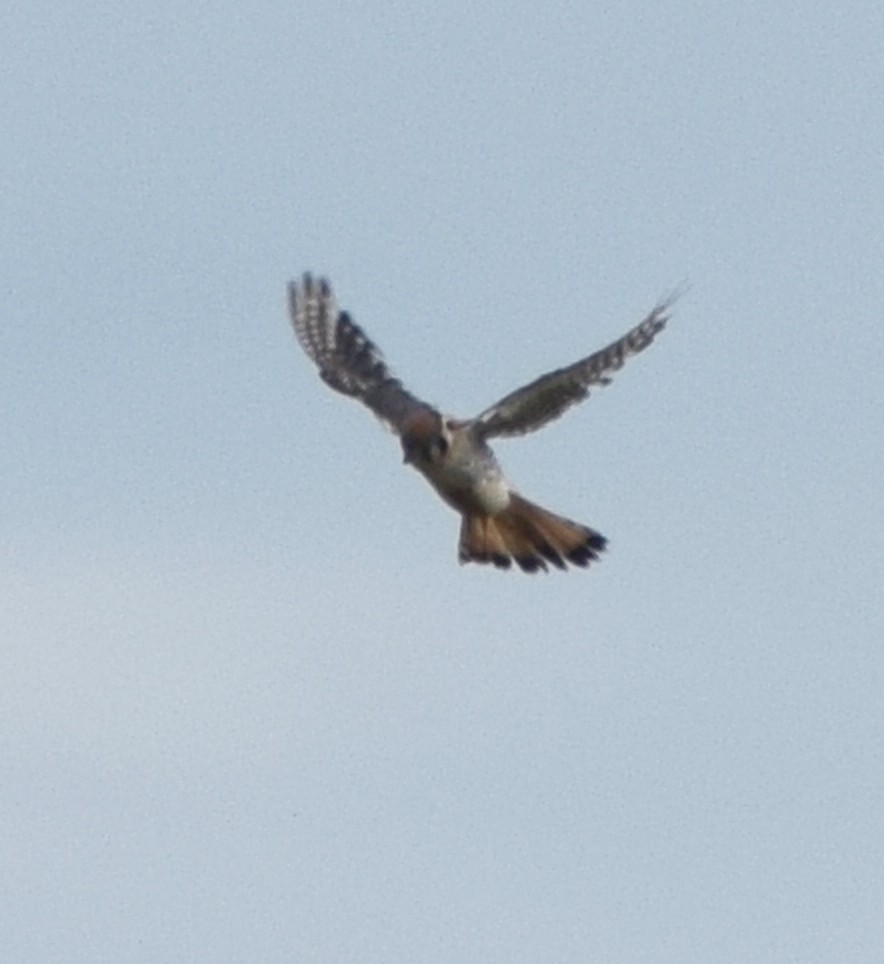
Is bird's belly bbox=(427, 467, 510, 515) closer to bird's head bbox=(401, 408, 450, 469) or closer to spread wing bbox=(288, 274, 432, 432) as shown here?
bird's head bbox=(401, 408, 450, 469)

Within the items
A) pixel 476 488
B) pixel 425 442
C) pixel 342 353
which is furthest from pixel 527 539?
pixel 342 353

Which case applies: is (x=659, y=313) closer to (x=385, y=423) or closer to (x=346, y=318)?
(x=385, y=423)

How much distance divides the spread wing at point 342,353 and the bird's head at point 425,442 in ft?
2.09

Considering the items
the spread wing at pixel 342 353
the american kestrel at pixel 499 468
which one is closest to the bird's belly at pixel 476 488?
the american kestrel at pixel 499 468

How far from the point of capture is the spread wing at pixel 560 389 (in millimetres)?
18328

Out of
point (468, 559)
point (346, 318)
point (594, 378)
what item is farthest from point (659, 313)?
point (346, 318)

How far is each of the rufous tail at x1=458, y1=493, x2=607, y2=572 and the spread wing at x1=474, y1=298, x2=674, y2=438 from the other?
464mm

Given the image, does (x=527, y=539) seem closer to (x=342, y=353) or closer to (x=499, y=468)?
(x=499, y=468)

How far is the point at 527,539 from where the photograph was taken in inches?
717

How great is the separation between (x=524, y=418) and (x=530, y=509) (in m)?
0.55

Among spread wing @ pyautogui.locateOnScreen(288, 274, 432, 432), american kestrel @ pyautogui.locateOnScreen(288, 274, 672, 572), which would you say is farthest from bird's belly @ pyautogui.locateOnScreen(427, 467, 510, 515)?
spread wing @ pyautogui.locateOnScreen(288, 274, 432, 432)

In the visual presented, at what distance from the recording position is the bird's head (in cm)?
1822

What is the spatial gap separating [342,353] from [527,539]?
304 cm

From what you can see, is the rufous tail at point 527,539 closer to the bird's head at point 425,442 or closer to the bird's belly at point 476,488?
the bird's belly at point 476,488
